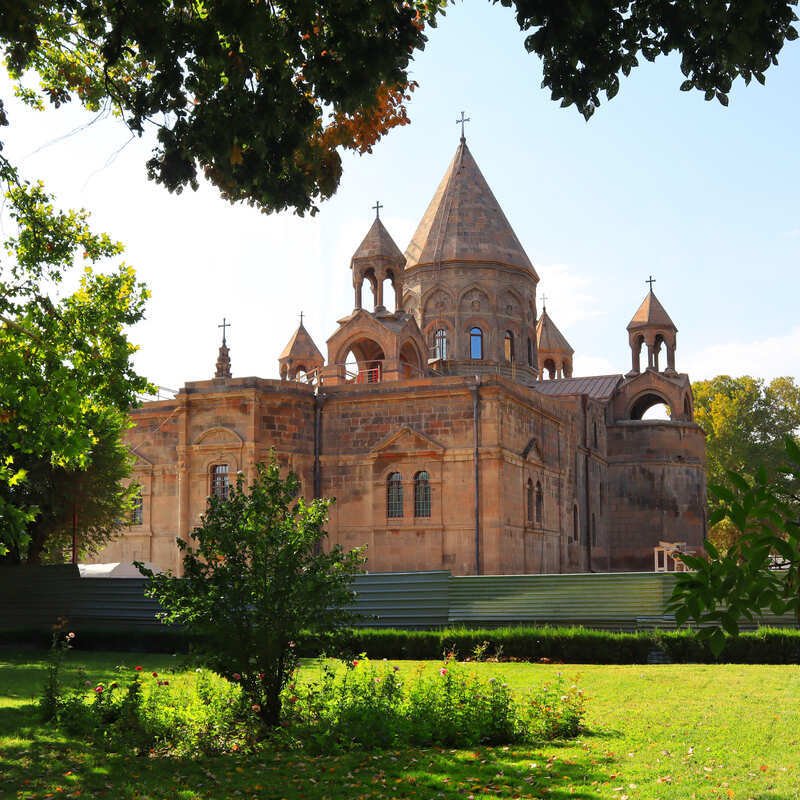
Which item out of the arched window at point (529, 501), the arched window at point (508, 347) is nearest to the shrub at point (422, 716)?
the arched window at point (529, 501)

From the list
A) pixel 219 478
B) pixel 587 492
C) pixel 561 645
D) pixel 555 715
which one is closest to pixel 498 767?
pixel 555 715

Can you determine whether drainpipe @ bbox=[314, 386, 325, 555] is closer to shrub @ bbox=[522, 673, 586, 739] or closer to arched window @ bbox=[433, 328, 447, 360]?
arched window @ bbox=[433, 328, 447, 360]

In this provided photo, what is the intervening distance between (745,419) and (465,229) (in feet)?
89.9

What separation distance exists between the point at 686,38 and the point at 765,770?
6.24m

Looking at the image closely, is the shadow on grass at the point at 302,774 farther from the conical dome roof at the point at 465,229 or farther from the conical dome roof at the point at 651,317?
the conical dome roof at the point at 651,317

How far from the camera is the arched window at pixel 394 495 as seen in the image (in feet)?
109

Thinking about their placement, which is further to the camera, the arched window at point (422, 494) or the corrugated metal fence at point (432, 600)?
the arched window at point (422, 494)

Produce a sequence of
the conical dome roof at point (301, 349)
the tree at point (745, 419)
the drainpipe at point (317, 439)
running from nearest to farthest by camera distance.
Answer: the drainpipe at point (317, 439), the conical dome roof at point (301, 349), the tree at point (745, 419)

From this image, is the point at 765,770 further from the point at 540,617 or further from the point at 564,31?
the point at 540,617

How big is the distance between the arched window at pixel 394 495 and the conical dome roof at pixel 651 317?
20.8 metres

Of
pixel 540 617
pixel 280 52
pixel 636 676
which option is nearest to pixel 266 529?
pixel 280 52

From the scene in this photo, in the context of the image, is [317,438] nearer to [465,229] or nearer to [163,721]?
[465,229]

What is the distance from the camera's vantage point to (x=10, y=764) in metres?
9.95

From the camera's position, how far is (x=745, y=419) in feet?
204
